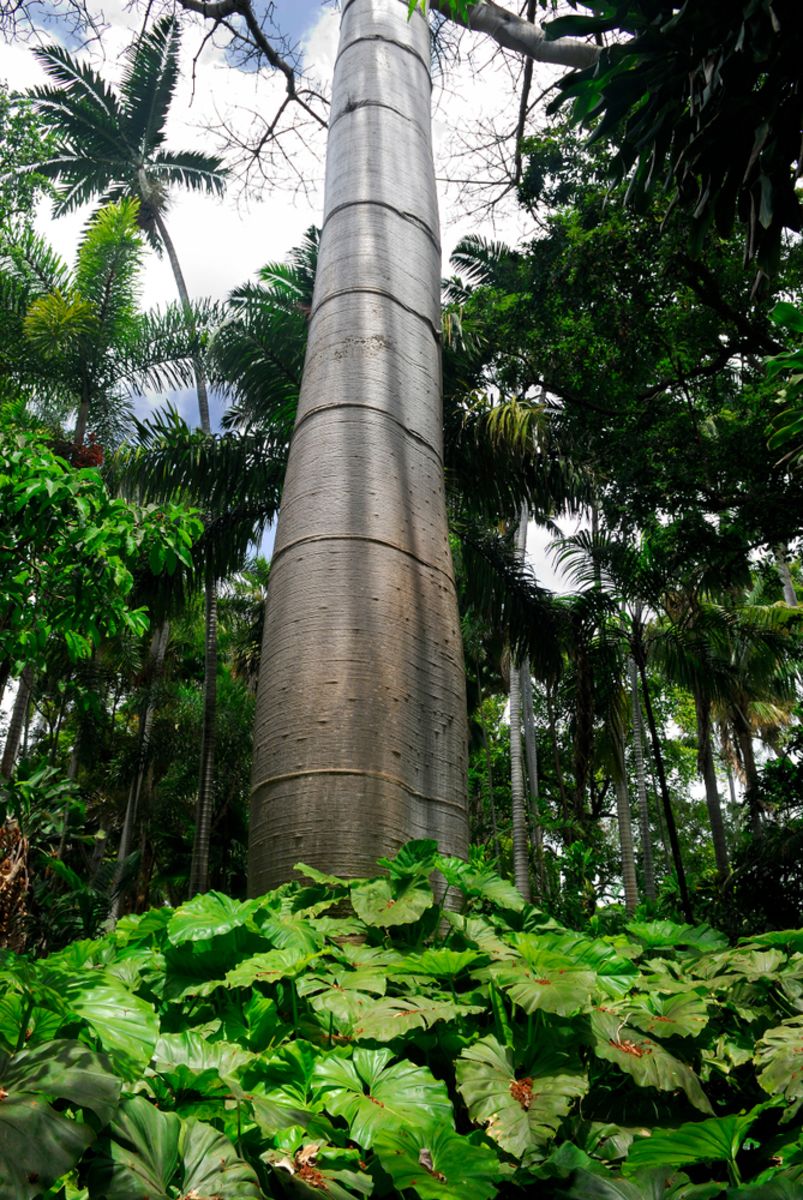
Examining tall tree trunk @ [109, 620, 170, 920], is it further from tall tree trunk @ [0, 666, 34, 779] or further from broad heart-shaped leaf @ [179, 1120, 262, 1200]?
broad heart-shaped leaf @ [179, 1120, 262, 1200]

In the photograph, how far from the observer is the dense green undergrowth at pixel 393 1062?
0.92m

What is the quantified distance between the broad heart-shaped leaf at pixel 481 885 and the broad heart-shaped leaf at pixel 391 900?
177 mm

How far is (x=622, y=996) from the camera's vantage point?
148cm

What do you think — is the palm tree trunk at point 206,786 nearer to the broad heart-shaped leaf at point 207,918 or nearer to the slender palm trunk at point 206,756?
the slender palm trunk at point 206,756

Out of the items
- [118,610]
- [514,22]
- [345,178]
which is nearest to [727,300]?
[514,22]

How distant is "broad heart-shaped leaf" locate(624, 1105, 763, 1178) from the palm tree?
36.3 feet

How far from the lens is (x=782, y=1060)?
3.80 feet

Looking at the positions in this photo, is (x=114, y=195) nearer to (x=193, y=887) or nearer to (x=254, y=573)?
(x=254, y=573)

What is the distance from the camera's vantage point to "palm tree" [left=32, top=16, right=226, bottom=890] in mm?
13453

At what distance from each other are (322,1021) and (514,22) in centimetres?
605

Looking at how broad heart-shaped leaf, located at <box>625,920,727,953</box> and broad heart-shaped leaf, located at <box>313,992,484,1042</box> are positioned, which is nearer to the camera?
broad heart-shaped leaf, located at <box>313,992,484,1042</box>

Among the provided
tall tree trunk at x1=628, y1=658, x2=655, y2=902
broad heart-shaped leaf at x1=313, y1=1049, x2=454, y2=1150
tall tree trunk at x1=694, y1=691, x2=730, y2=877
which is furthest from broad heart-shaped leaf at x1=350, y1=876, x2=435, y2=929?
tall tree trunk at x1=628, y1=658, x2=655, y2=902

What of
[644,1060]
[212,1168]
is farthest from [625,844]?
[212,1168]

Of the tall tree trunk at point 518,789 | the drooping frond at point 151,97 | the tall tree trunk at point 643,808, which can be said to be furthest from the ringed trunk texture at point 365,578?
the drooping frond at point 151,97
